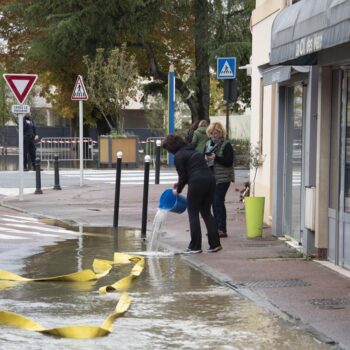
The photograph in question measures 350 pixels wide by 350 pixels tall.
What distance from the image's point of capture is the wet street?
694 cm

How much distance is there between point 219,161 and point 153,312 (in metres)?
5.35

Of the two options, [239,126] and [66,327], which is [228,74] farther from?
[239,126]

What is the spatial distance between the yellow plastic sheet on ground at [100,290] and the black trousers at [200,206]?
899mm

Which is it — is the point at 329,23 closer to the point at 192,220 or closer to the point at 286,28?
the point at 286,28

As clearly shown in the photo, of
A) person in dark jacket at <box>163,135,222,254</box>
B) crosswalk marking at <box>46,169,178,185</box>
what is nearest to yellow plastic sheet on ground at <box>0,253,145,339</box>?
person in dark jacket at <box>163,135,222,254</box>

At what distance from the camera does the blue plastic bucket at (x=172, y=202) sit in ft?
40.4

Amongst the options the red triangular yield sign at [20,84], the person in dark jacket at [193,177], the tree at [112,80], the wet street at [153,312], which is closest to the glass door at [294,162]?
the person in dark jacket at [193,177]

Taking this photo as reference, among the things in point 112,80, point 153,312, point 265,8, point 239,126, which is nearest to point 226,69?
point 265,8

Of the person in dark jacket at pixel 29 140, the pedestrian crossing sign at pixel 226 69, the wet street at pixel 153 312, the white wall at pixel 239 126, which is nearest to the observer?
the wet street at pixel 153 312

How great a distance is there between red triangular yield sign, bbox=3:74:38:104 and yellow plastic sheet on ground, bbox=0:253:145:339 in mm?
9318

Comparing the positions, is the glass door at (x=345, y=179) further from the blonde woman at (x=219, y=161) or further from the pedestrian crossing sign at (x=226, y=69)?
the pedestrian crossing sign at (x=226, y=69)

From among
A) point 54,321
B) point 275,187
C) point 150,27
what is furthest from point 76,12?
point 54,321

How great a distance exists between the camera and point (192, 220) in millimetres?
11828

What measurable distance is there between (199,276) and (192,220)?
1.78 m
